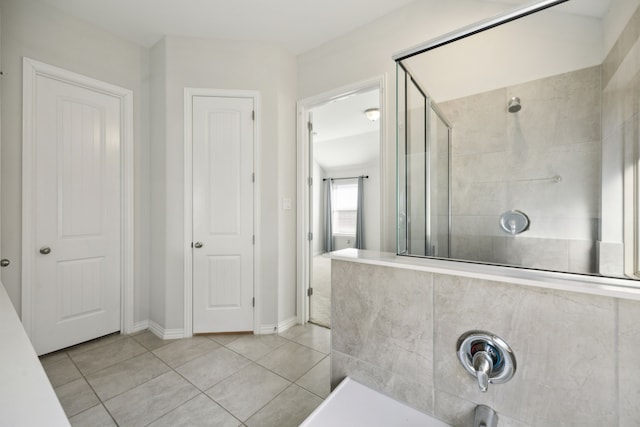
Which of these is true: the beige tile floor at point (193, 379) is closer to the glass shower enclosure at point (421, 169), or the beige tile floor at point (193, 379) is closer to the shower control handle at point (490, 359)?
the shower control handle at point (490, 359)

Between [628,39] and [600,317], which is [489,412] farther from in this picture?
[628,39]

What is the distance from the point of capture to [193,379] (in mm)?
1788

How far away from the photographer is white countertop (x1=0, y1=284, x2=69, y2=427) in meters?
0.48

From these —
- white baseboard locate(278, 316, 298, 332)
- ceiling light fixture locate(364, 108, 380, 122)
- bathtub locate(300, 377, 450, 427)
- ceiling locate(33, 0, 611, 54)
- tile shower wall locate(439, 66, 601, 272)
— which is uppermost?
ceiling locate(33, 0, 611, 54)

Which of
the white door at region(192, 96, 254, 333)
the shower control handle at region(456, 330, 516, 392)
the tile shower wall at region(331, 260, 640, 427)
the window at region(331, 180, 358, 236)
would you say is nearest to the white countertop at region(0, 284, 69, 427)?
the tile shower wall at region(331, 260, 640, 427)

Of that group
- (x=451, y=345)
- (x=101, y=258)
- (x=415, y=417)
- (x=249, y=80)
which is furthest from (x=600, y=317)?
(x=101, y=258)

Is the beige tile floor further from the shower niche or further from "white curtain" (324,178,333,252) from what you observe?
"white curtain" (324,178,333,252)

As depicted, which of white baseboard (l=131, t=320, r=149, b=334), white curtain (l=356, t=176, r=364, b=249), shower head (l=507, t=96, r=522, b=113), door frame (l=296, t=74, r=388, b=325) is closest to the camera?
shower head (l=507, t=96, r=522, b=113)

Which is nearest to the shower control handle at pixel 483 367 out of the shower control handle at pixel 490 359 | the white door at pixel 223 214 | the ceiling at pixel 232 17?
the shower control handle at pixel 490 359

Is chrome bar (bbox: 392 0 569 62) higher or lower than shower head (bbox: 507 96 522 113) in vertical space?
higher

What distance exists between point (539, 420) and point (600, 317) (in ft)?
1.20

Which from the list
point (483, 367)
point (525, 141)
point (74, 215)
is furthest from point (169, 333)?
point (525, 141)

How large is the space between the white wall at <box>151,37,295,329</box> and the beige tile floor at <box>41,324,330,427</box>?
0.32 metres

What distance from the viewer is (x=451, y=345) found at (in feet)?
3.03
